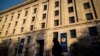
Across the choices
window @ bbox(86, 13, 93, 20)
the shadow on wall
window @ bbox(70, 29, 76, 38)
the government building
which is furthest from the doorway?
window @ bbox(86, 13, 93, 20)

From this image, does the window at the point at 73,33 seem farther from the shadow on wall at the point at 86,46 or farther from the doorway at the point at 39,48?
the doorway at the point at 39,48

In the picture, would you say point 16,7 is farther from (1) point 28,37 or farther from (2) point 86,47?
(2) point 86,47

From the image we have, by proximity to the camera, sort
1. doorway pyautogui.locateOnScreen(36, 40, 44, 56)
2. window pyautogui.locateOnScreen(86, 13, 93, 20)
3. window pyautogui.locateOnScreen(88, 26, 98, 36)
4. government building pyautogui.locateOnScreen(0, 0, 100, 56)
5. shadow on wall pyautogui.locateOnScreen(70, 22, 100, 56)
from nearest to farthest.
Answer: shadow on wall pyautogui.locateOnScreen(70, 22, 100, 56) < window pyautogui.locateOnScreen(88, 26, 98, 36) < government building pyautogui.locateOnScreen(0, 0, 100, 56) < window pyautogui.locateOnScreen(86, 13, 93, 20) < doorway pyautogui.locateOnScreen(36, 40, 44, 56)

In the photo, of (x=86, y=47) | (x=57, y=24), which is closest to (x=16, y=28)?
(x=57, y=24)

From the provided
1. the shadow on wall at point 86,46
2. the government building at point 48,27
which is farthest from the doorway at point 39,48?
the shadow on wall at point 86,46

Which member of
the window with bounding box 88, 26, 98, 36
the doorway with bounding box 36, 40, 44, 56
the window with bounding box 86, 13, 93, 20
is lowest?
the doorway with bounding box 36, 40, 44, 56

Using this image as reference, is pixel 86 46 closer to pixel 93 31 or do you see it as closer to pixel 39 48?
pixel 93 31

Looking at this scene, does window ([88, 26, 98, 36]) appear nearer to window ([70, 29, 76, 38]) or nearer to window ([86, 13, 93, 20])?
window ([86, 13, 93, 20])

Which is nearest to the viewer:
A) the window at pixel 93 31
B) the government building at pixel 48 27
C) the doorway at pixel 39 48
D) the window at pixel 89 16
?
the window at pixel 93 31

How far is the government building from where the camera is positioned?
21.7 meters

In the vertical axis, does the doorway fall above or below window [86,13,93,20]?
below

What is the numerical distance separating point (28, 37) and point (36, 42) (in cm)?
353

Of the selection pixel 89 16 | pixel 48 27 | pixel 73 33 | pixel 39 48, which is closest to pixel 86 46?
pixel 73 33

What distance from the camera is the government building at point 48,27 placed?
71.2 ft
